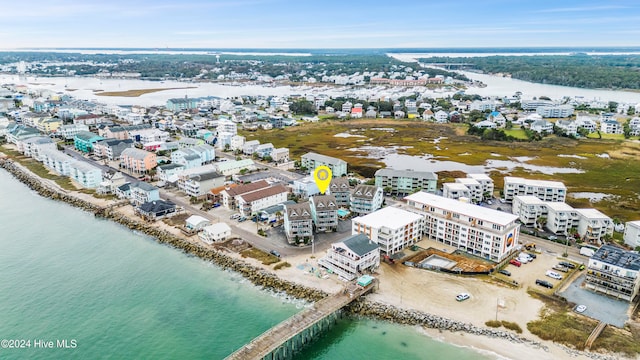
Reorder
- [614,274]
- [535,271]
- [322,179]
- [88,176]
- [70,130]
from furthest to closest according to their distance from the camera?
[70,130], [88,176], [322,179], [535,271], [614,274]

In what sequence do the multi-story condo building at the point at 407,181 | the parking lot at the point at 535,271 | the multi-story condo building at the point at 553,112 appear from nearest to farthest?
the parking lot at the point at 535,271 < the multi-story condo building at the point at 407,181 < the multi-story condo building at the point at 553,112

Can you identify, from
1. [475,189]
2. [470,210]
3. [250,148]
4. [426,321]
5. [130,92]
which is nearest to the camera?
[426,321]

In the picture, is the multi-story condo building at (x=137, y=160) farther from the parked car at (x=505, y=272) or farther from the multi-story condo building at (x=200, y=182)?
the parked car at (x=505, y=272)

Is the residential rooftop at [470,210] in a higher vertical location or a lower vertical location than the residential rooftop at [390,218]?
higher

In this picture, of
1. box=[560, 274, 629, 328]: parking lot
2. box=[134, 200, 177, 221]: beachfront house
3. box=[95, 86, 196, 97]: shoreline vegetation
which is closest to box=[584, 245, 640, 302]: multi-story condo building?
box=[560, 274, 629, 328]: parking lot

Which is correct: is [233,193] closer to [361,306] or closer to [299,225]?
[299,225]

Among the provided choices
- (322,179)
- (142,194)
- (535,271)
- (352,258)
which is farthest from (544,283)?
(142,194)

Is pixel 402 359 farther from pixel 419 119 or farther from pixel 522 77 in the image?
pixel 522 77

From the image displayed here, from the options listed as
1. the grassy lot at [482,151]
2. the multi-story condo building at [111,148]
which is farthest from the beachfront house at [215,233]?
the multi-story condo building at [111,148]
